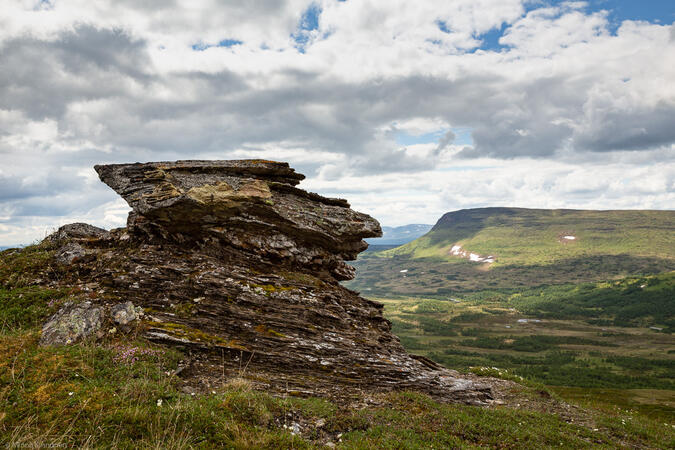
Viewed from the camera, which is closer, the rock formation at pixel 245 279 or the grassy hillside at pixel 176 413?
the grassy hillside at pixel 176 413

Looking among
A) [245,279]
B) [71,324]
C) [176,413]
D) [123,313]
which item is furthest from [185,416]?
[245,279]

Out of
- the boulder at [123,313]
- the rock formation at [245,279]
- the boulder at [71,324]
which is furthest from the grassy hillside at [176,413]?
the rock formation at [245,279]

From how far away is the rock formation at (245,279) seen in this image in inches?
739

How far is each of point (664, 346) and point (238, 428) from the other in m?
263

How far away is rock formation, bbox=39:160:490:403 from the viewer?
61.6ft

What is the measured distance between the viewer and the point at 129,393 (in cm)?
1104

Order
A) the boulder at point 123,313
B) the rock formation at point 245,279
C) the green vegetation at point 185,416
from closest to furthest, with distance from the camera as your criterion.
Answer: the green vegetation at point 185,416 → the boulder at point 123,313 → the rock formation at point 245,279

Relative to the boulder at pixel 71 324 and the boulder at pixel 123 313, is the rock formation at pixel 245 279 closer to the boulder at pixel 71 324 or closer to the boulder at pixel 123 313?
the boulder at pixel 123 313

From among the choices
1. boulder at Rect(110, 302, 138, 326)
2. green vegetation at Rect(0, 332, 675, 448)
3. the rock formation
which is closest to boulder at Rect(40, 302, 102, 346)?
the rock formation

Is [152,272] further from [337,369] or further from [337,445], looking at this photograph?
[337,445]

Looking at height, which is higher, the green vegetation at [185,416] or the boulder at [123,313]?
the boulder at [123,313]

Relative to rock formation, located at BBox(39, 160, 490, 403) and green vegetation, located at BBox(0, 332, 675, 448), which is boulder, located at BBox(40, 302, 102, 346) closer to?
rock formation, located at BBox(39, 160, 490, 403)

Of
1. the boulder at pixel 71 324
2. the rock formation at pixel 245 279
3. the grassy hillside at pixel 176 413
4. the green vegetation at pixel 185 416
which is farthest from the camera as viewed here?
the rock formation at pixel 245 279

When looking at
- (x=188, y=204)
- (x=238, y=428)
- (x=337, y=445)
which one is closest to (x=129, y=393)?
(x=238, y=428)
